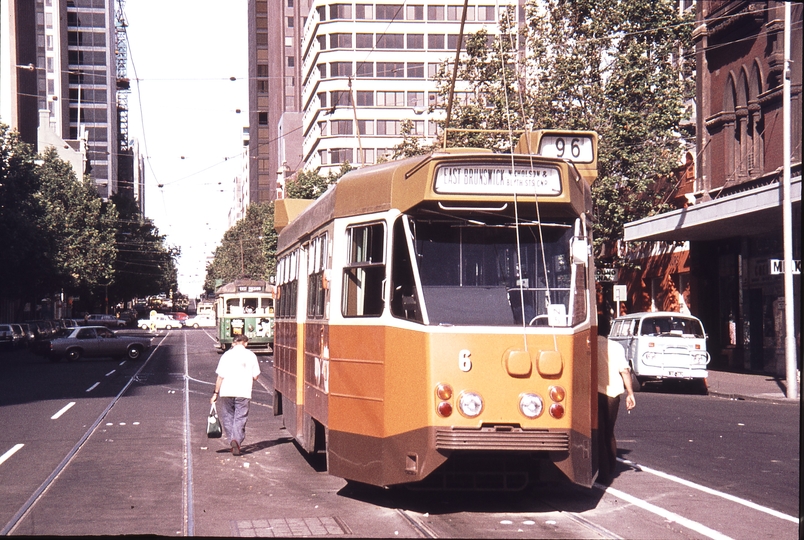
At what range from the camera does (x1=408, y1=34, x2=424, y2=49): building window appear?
82.6 m

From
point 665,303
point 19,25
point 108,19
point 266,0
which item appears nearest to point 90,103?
point 108,19

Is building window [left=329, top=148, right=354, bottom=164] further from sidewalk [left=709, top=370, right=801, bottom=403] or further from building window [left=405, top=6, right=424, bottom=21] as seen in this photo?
sidewalk [left=709, top=370, right=801, bottom=403]

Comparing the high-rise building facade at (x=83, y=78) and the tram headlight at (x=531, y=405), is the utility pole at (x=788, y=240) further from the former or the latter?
the high-rise building facade at (x=83, y=78)

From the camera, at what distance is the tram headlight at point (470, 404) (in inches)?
338

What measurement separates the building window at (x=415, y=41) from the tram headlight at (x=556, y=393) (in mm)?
76182

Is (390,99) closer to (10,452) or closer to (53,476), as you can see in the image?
(10,452)

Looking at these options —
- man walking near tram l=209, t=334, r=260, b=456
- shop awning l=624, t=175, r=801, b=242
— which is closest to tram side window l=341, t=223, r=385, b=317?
man walking near tram l=209, t=334, r=260, b=456

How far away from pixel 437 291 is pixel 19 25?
78105 millimetres

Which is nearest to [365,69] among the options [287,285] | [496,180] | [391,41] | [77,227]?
[391,41]

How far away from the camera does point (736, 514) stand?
31.5 feet

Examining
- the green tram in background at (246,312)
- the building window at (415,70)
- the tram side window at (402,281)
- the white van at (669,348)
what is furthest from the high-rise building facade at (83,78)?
the tram side window at (402,281)

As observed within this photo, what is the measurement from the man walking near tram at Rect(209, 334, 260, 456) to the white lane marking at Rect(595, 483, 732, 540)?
4853 mm

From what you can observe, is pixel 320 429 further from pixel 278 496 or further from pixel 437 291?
pixel 437 291

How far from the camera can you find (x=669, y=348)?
26.3m
